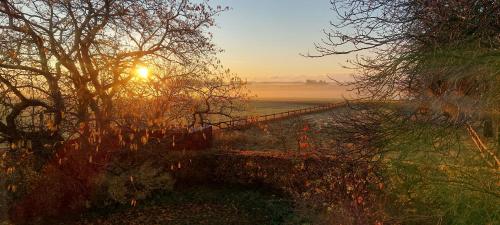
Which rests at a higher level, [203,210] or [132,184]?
[132,184]

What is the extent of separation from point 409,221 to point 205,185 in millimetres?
9513

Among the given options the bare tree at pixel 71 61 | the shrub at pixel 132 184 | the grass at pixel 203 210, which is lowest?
the grass at pixel 203 210

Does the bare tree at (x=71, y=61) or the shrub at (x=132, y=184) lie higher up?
the bare tree at (x=71, y=61)

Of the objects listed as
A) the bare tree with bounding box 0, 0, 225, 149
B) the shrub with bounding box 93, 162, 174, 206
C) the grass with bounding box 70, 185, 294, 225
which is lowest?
the grass with bounding box 70, 185, 294, 225

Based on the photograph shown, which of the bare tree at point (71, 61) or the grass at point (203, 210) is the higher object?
the bare tree at point (71, 61)

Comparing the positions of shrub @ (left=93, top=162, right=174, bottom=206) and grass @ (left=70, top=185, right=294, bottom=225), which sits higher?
shrub @ (left=93, top=162, right=174, bottom=206)

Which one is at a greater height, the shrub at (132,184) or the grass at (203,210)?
the shrub at (132,184)

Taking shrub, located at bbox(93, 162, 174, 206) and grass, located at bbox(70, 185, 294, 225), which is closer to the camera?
grass, located at bbox(70, 185, 294, 225)

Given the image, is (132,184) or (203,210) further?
(132,184)

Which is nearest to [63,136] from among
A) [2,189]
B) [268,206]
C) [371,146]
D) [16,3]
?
[2,189]

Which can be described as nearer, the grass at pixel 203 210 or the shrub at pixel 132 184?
the grass at pixel 203 210

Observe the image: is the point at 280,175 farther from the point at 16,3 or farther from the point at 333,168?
the point at 16,3

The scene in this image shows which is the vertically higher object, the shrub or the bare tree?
the bare tree

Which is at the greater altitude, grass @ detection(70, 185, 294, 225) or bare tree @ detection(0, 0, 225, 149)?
bare tree @ detection(0, 0, 225, 149)
